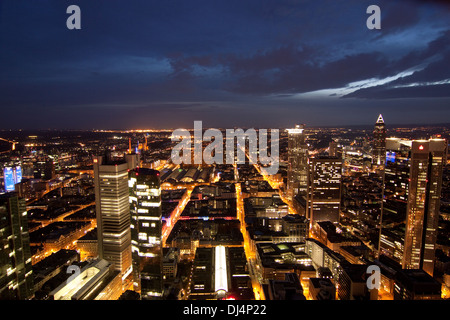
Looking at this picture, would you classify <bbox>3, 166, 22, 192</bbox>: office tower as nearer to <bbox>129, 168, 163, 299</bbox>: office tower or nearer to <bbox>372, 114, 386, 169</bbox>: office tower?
<bbox>129, 168, 163, 299</bbox>: office tower

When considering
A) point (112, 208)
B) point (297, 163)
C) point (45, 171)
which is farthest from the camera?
point (45, 171)

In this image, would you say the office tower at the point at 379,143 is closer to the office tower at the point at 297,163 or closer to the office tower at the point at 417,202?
the office tower at the point at 417,202

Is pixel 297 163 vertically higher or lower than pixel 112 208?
higher

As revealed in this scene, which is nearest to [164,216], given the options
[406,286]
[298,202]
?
[298,202]

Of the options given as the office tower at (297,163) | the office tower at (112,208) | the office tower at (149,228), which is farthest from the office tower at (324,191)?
the office tower at (112,208)

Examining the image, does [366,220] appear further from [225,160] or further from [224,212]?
[225,160]

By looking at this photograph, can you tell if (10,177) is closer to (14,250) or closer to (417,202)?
(14,250)

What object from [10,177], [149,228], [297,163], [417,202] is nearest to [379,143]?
[297,163]
